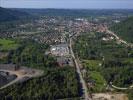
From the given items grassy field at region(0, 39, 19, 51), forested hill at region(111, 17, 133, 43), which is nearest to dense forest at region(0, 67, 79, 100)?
grassy field at region(0, 39, 19, 51)

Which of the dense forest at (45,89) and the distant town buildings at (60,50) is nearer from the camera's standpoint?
the dense forest at (45,89)

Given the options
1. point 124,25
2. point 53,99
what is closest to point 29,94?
point 53,99

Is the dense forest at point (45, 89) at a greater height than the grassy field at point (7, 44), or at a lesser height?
greater

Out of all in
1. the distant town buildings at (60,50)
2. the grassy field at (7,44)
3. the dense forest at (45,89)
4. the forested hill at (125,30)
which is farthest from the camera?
the forested hill at (125,30)

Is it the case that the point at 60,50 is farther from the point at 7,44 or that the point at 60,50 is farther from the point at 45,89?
the point at 45,89

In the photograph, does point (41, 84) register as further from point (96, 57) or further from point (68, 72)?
point (96, 57)

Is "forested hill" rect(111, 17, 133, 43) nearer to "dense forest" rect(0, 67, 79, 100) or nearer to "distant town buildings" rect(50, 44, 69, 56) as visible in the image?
"distant town buildings" rect(50, 44, 69, 56)

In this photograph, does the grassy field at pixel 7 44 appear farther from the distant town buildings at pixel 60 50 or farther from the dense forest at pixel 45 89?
the dense forest at pixel 45 89

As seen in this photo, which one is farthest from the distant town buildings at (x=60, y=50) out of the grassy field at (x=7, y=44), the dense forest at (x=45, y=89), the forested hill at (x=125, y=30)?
the dense forest at (x=45, y=89)

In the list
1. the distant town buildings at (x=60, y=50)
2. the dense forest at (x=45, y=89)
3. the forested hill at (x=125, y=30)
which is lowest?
the forested hill at (x=125, y=30)
